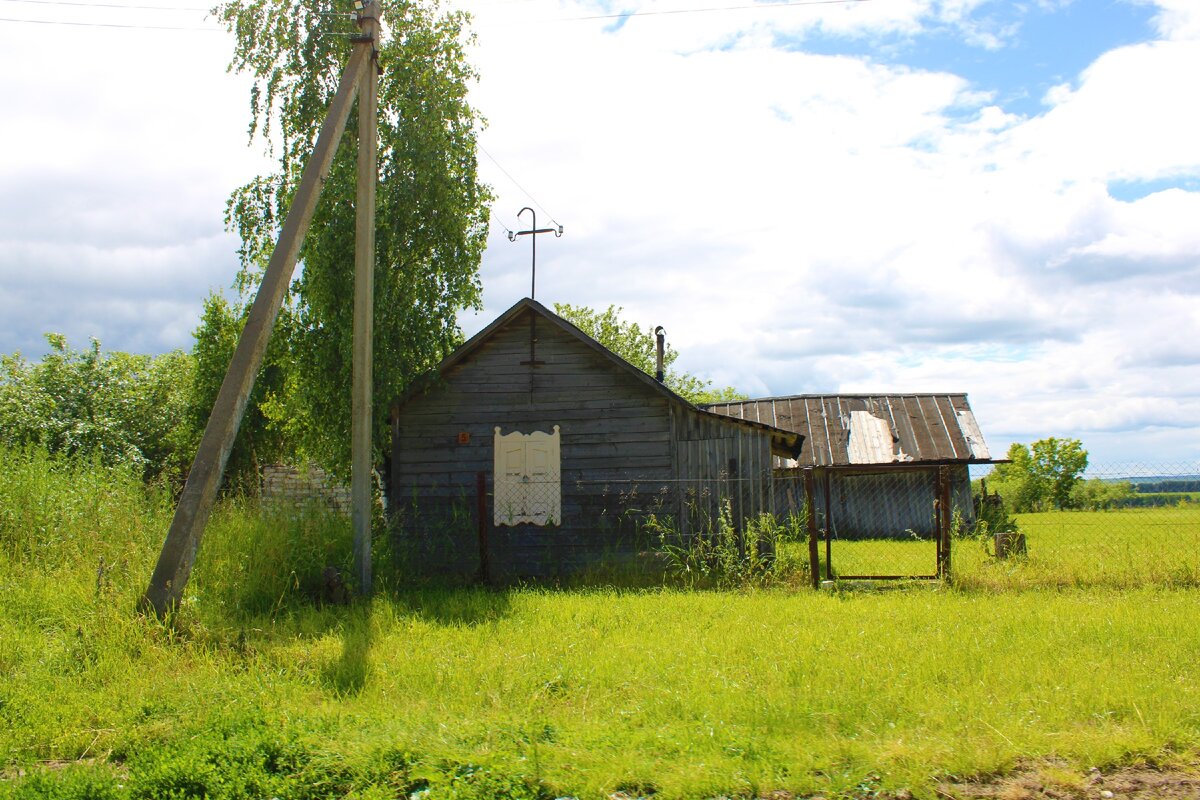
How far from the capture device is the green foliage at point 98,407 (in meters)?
24.2

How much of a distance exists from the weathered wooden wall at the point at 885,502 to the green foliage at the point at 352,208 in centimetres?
1317

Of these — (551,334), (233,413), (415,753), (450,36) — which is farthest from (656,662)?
(450,36)

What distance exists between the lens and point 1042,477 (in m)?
48.0

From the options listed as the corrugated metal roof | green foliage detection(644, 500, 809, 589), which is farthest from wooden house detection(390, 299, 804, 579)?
the corrugated metal roof

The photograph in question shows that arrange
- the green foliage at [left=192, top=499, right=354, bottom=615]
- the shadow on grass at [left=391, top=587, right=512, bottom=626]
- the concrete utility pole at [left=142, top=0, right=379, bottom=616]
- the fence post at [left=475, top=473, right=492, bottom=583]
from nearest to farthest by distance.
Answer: the concrete utility pole at [left=142, top=0, right=379, bottom=616] → the shadow on grass at [left=391, top=587, right=512, bottom=626] → the green foliage at [left=192, top=499, right=354, bottom=615] → the fence post at [left=475, top=473, right=492, bottom=583]

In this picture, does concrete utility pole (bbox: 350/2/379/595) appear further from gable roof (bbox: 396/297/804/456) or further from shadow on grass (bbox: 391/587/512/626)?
gable roof (bbox: 396/297/804/456)

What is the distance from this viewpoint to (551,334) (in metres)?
14.9

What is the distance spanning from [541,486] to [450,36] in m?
7.82

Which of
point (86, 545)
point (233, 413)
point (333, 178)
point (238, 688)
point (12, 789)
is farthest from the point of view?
point (333, 178)

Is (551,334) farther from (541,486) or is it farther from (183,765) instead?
(183,765)

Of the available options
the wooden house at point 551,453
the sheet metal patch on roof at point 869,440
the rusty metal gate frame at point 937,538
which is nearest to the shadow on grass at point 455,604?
the wooden house at point 551,453

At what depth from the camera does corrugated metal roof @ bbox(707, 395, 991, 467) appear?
24172 millimetres

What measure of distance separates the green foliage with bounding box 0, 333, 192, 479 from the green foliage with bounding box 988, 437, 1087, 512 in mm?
37239

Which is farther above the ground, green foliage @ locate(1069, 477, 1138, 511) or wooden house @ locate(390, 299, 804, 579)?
wooden house @ locate(390, 299, 804, 579)
